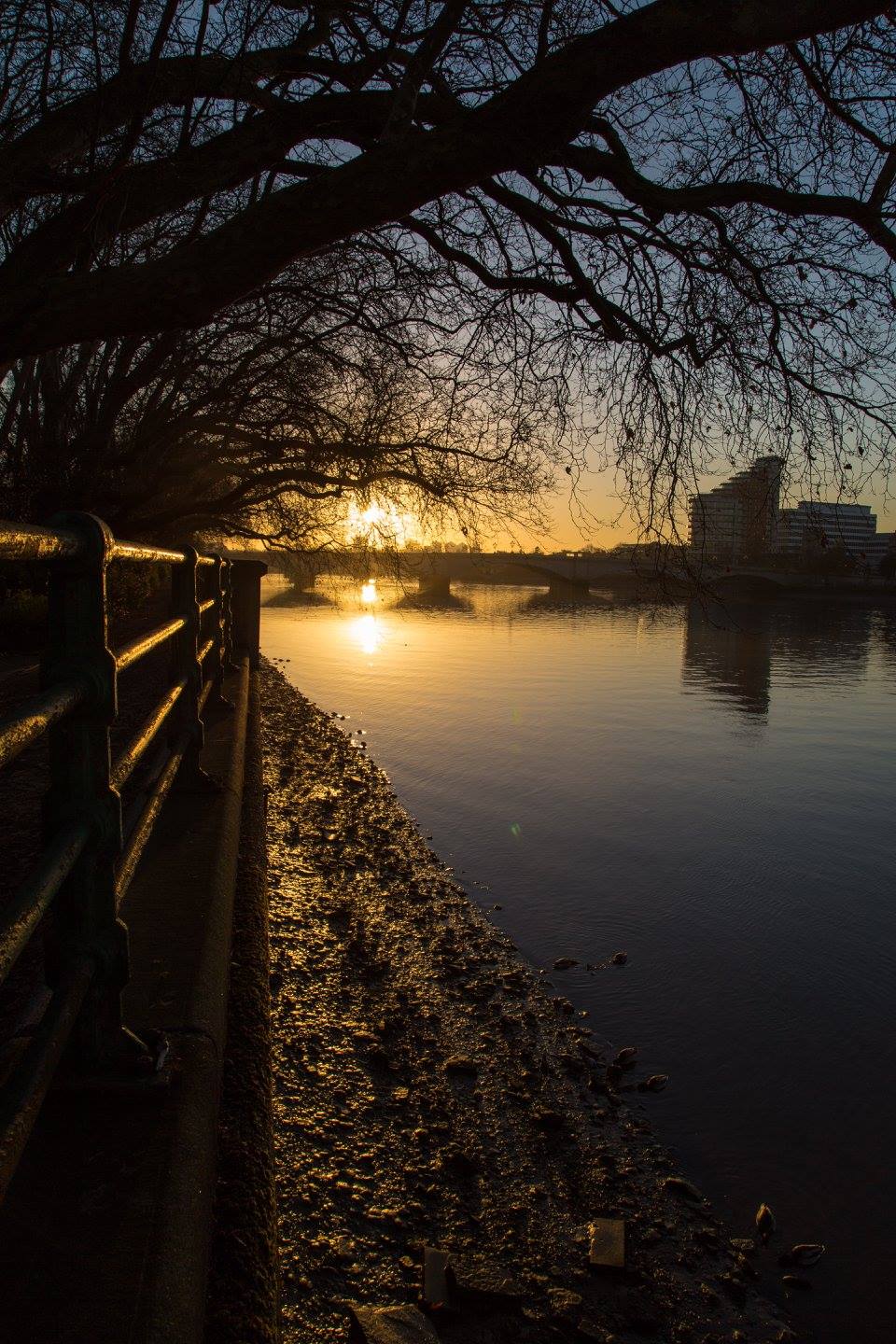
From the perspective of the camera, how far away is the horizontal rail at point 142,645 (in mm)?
2273

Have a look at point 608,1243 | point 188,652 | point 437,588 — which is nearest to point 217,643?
point 188,652

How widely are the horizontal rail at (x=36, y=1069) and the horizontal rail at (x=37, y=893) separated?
22 cm

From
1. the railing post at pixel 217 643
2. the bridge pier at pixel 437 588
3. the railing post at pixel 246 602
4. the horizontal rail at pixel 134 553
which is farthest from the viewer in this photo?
the bridge pier at pixel 437 588

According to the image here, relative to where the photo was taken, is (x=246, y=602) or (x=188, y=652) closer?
(x=188, y=652)

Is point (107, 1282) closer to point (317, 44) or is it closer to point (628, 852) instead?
point (628, 852)

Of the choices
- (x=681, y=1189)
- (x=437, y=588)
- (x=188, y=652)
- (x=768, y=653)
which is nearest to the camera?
(x=681, y=1189)

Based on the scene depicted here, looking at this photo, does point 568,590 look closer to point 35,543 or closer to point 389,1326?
point 389,1326

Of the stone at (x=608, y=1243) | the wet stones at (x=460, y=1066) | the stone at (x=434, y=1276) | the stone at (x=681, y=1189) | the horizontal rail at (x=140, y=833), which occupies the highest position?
the horizontal rail at (x=140, y=833)

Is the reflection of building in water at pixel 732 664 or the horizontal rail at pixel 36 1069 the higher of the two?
the horizontal rail at pixel 36 1069

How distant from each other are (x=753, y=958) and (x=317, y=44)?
743 cm

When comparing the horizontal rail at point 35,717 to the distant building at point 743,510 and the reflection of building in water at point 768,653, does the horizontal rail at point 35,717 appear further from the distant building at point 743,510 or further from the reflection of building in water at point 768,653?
the reflection of building in water at point 768,653

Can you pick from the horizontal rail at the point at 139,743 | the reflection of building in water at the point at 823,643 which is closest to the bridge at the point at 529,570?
the reflection of building in water at the point at 823,643

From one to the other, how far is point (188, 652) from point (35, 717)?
282cm

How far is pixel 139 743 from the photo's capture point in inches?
101
